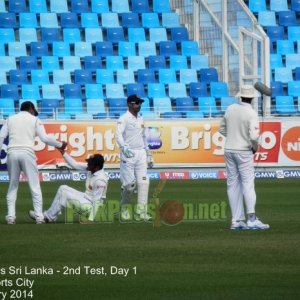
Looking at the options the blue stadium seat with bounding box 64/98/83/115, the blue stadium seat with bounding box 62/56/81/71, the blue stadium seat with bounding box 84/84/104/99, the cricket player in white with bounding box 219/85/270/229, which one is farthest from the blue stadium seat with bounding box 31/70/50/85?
the cricket player in white with bounding box 219/85/270/229

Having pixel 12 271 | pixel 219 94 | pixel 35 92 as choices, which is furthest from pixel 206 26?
pixel 12 271

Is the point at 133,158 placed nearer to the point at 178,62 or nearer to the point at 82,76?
the point at 82,76

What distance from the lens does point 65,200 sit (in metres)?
18.7

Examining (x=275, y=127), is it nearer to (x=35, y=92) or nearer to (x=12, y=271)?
(x=35, y=92)

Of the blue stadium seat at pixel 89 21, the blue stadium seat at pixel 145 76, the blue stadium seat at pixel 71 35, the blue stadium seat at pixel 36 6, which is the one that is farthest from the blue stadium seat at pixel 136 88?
the blue stadium seat at pixel 36 6

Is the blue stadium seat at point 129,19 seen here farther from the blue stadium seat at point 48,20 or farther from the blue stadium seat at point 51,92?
the blue stadium seat at point 51,92

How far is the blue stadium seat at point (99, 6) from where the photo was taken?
41406 millimetres

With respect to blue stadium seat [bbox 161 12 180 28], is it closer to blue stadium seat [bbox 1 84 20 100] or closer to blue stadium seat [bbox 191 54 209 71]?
blue stadium seat [bbox 191 54 209 71]

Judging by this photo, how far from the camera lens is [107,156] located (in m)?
35.1

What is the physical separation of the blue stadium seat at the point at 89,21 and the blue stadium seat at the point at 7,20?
6.96 ft

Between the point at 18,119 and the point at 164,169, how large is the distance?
55.3 feet

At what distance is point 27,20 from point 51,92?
3227mm

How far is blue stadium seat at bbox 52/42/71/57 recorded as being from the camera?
39.8 meters

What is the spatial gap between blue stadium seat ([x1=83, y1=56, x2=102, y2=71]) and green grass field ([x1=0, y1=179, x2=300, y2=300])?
63.0 feet
